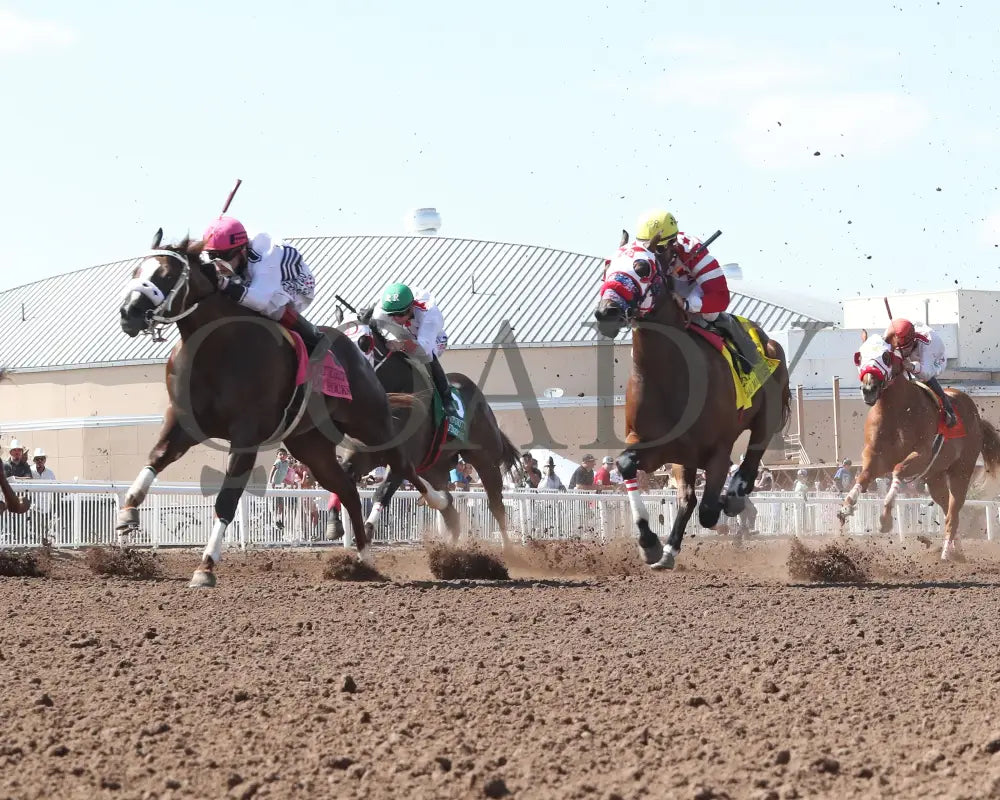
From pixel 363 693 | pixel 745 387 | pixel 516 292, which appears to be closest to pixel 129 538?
pixel 745 387

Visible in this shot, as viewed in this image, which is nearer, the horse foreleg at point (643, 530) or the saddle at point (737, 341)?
the horse foreleg at point (643, 530)

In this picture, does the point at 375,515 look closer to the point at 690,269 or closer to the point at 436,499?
the point at 436,499

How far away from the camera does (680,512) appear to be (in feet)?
33.2

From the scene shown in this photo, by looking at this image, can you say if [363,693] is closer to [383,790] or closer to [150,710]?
[150,710]

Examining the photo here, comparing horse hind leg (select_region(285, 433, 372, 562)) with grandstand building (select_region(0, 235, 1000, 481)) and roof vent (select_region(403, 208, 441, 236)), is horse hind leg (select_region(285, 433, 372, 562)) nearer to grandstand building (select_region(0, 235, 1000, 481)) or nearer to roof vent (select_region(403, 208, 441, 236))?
grandstand building (select_region(0, 235, 1000, 481))

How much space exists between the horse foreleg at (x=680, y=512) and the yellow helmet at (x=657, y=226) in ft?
5.62

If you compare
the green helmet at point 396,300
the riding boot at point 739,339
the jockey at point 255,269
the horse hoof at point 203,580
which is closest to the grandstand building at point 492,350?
the green helmet at point 396,300

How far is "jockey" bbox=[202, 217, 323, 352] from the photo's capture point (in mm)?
8972

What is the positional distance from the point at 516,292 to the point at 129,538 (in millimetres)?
31463

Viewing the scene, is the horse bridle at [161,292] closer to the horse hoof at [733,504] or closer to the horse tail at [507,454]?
the horse hoof at [733,504]

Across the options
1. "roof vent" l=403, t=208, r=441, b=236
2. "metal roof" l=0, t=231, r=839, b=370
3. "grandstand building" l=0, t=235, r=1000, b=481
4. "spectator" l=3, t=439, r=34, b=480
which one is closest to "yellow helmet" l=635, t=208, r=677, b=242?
"spectator" l=3, t=439, r=34, b=480

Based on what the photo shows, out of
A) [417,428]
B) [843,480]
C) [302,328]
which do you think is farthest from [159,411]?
[302,328]

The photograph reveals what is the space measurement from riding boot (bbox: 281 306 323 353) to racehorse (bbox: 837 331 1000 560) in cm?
514

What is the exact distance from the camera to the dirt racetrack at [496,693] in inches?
155
